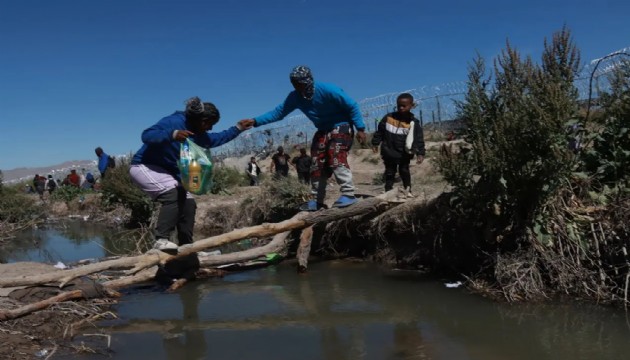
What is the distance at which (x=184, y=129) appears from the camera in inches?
197

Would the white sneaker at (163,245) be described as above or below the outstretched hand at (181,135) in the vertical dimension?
below

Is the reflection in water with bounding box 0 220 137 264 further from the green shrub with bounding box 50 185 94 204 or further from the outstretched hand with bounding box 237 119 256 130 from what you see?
the green shrub with bounding box 50 185 94 204

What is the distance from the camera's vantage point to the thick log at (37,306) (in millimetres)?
3537

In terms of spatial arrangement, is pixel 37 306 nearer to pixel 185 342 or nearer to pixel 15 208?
pixel 185 342

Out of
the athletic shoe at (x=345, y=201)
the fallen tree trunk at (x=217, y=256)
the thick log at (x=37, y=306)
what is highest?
the athletic shoe at (x=345, y=201)

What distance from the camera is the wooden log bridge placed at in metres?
4.33

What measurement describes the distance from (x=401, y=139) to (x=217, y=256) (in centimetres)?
284

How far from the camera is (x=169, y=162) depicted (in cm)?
500

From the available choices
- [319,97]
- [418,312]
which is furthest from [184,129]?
[418,312]

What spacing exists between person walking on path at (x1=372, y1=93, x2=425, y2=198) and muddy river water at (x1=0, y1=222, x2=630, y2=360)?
1965 mm

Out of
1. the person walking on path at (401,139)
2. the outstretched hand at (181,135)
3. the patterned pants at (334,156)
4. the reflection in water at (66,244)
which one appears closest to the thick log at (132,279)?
the reflection in water at (66,244)

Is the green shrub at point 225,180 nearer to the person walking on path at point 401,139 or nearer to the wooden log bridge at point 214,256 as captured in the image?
the person walking on path at point 401,139

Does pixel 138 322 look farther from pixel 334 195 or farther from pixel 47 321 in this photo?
pixel 334 195

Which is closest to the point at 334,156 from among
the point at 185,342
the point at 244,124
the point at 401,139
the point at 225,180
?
the point at 244,124
